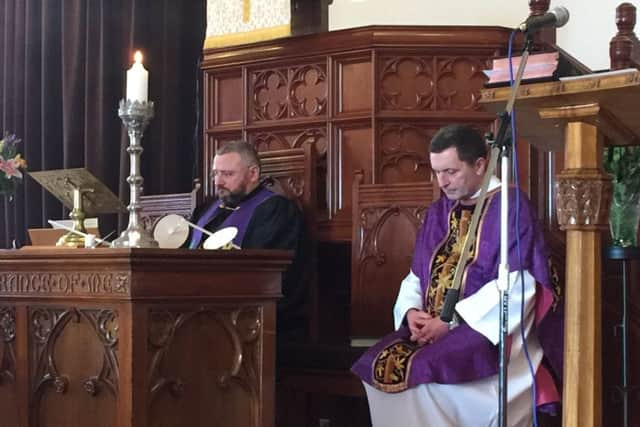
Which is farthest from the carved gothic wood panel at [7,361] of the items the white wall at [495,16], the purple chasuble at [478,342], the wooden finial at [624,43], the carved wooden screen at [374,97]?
the white wall at [495,16]

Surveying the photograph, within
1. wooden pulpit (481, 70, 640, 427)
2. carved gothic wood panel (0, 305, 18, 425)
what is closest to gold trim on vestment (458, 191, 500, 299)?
wooden pulpit (481, 70, 640, 427)

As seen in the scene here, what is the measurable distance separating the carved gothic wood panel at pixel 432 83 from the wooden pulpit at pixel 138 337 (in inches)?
77.8

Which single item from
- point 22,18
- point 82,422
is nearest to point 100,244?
point 82,422

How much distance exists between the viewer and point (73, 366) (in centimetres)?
359

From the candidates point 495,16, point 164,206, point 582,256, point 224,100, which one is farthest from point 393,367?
point 495,16

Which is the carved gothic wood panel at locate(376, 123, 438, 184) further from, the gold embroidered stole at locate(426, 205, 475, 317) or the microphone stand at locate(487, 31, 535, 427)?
the microphone stand at locate(487, 31, 535, 427)

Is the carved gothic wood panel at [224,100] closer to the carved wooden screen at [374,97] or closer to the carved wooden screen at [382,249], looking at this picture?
the carved wooden screen at [374,97]

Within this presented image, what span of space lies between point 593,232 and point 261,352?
136 cm

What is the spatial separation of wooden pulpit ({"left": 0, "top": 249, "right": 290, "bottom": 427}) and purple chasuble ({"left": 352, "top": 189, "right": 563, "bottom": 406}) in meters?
0.47

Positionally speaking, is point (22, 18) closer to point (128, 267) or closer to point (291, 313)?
point (291, 313)

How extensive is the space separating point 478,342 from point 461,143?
2.62ft

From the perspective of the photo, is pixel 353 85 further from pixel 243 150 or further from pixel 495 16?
pixel 495 16

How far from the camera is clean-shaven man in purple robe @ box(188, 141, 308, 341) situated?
199 inches

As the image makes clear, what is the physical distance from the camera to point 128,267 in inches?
133
